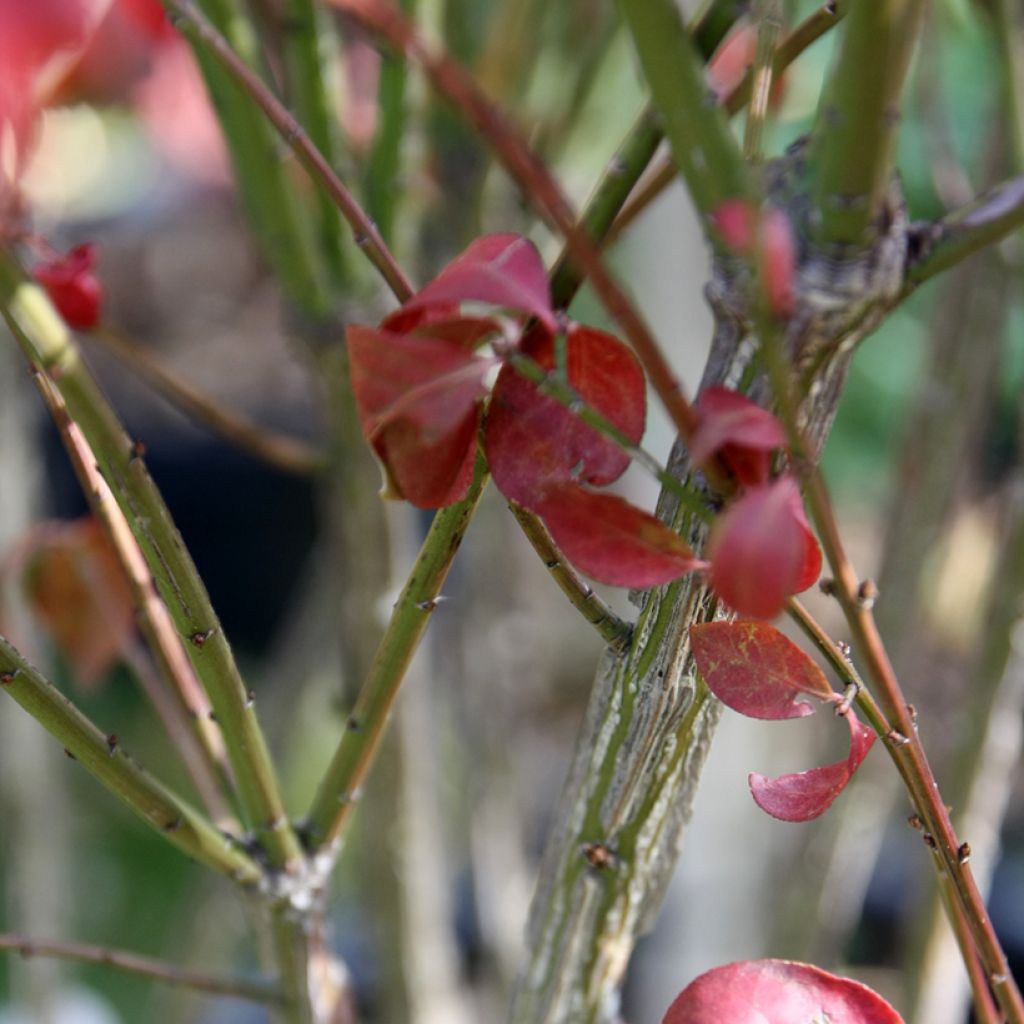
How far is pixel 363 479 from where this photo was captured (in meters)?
0.54

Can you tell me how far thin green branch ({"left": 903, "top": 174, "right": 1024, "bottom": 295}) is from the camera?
22 centimetres

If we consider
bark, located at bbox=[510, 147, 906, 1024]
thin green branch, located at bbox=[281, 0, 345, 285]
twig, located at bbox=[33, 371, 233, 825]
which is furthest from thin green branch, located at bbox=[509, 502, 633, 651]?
thin green branch, located at bbox=[281, 0, 345, 285]

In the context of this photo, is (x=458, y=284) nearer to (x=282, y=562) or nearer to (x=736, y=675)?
(x=736, y=675)

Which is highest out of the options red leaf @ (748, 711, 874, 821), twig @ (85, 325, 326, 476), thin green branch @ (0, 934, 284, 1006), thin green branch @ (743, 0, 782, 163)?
thin green branch @ (743, 0, 782, 163)

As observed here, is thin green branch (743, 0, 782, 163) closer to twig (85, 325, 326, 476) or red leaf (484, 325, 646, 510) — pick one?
red leaf (484, 325, 646, 510)

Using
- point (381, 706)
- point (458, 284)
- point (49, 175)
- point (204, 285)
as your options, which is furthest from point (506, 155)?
point (204, 285)

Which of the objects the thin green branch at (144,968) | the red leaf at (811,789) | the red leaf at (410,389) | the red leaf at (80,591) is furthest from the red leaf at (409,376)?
the red leaf at (80,591)

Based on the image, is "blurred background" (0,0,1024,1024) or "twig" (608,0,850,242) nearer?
"twig" (608,0,850,242)

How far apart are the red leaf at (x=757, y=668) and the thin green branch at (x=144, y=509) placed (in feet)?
0.38

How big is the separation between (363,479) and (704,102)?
0.35m

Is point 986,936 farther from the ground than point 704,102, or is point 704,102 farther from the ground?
point 704,102

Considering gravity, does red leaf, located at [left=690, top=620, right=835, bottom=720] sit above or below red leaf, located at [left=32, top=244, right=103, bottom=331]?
below

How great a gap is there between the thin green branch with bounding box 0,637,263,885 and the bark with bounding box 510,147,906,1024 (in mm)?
93

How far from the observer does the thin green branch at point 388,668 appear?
280 millimetres
